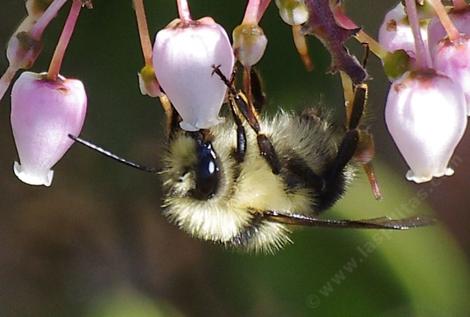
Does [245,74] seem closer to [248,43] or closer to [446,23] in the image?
[248,43]

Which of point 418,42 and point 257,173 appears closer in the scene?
point 418,42

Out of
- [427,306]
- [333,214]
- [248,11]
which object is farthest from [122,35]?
[248,11]

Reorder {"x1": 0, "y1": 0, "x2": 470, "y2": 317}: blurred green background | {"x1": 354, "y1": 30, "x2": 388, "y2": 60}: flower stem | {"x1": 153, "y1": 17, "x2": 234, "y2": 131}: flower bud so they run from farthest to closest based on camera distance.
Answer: {"x1": 0, "y1": 0, "x2": 470, "y2": 317}: blurred green background, {"x1": 354, "y1": 30, "x2": 388, "y2": 60}: flower stem, {"x1": 153, "y1": 17, "x2": 234, "y2": 131}: flower bud

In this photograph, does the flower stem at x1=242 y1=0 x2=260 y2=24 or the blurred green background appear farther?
the blurred green background

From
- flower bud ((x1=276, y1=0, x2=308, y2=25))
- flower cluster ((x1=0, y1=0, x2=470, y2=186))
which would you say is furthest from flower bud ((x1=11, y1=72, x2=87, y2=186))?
flower bud ((x1=276, y1=0, x2=308, y2=25))

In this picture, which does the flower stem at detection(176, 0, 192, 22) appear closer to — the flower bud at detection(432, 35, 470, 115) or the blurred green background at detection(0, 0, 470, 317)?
the flower bud at detection(432, 35, 470, 115)

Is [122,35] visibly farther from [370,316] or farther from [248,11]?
[248,11]

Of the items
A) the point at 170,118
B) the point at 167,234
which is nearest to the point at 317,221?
the point at 170,118
